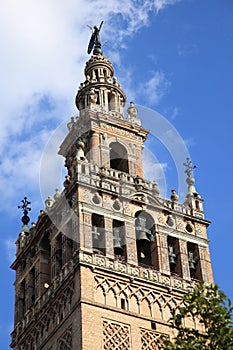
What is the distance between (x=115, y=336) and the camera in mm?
45062

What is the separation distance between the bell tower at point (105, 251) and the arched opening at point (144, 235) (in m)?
0.05

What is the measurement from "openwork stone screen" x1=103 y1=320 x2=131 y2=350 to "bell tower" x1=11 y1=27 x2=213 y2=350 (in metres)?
0.05

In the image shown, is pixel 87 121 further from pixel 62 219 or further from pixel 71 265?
pixel 71 265

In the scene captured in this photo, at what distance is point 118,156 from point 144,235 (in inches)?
303

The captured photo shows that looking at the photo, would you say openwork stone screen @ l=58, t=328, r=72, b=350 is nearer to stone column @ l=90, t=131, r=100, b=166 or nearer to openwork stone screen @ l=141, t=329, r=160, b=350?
openwork stone screen @ l=141, t=329, r=160, b=350

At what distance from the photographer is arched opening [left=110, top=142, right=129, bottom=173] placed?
185ft

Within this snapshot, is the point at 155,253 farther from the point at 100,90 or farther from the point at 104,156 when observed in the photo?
the point at 100,90

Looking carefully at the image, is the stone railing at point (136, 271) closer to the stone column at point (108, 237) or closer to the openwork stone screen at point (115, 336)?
the stone column at point (108, 237)

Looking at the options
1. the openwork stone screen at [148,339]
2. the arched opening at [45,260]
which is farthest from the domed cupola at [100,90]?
the openwork stone screen at [148,339]

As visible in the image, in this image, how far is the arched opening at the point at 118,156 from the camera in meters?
56.5

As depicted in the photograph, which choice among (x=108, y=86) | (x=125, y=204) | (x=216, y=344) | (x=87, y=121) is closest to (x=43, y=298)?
(x=125, y=204)

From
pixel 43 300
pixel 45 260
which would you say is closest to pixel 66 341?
pixel 43 300

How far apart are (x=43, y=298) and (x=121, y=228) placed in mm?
5414

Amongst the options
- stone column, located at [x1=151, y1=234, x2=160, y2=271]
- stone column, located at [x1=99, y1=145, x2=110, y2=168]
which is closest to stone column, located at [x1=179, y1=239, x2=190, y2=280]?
stone column, located at [x1=151, y1=234, x2=160, y2=271]
